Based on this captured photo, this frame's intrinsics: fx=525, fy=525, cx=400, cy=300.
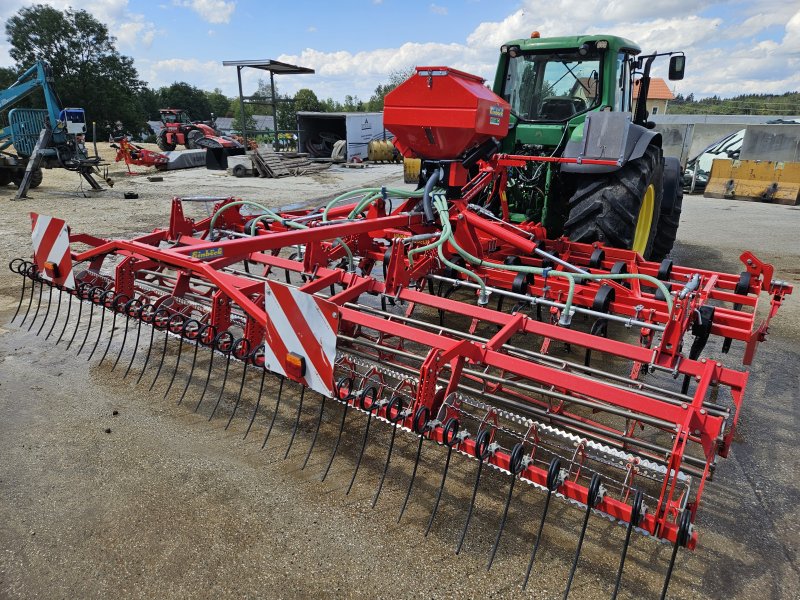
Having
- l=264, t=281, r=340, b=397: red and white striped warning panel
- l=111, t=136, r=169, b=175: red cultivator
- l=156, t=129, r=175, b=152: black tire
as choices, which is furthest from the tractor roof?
l=156, t=129, r=175, b=152: black tire

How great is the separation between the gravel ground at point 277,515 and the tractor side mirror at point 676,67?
3100mm

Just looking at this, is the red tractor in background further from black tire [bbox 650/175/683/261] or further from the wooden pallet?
black tire [bbox 650/175/683/261]

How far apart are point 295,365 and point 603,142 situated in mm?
2727

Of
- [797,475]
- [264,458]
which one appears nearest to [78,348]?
[264,458]

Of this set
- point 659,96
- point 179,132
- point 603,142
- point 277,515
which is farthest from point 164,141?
point 659,96

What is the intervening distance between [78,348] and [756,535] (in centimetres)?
384

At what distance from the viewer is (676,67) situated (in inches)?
189

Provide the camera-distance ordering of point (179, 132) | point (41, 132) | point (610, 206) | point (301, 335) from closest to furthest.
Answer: point (301, 335)
point (610, 206)
point (41, 132)
point (179, 132)

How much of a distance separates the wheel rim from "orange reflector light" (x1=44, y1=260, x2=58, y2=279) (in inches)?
171

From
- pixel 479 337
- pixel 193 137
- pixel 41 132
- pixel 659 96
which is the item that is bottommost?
pixel 479 337

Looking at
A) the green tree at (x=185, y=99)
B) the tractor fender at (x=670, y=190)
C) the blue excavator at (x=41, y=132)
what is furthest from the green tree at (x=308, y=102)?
the tractor fender at (x=670, y=190)

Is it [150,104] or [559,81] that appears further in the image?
[150,104]

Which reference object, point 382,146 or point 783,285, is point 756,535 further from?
point 382,146

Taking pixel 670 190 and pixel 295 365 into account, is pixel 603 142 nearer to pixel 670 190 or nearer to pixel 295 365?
pixel 670 190
